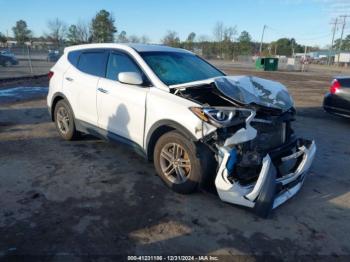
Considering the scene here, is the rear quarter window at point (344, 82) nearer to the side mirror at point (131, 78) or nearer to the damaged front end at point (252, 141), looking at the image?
the damaged front end at point (252, 141)

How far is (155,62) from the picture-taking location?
4641 mm

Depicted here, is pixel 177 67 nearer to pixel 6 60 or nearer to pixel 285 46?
pixel 6 60

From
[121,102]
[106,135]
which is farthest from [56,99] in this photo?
[121,102]

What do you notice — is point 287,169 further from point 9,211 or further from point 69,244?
point 9,211

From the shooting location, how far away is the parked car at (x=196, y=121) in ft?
11.5

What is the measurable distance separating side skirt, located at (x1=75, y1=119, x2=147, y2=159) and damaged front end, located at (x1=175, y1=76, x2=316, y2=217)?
105cm

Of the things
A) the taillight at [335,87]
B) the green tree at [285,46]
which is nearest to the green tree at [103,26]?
the green tree at [285,46]

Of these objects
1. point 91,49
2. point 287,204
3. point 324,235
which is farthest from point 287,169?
point 91,49

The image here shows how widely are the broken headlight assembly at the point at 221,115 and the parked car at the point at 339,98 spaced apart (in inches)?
222

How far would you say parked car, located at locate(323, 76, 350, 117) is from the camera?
801 centimetres

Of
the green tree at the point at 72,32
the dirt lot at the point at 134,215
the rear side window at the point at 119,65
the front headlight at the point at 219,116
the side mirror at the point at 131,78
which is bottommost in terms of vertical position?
the dirt lot at the point at 134,215

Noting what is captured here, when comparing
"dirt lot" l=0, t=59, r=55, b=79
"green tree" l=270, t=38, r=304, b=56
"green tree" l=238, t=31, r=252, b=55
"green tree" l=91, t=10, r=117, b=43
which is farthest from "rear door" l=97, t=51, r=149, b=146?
"green tree" l=270, t=38, r=304, b=56

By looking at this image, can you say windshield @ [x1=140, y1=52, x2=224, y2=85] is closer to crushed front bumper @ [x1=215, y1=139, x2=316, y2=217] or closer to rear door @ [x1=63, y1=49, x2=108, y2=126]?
rear door @ [x1=63, y1=49, x2=108, y2=126]

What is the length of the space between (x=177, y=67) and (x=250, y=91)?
4.41 ft
